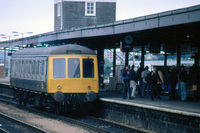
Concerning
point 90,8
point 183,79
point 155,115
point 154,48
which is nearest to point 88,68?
point 183,79

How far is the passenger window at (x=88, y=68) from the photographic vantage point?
16797 mm

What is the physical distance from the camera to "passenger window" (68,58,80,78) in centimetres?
1650

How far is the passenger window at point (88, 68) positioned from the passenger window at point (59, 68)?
953mm

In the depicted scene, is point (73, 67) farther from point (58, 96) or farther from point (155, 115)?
point (155, 115)

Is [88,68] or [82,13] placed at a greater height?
[82,13]

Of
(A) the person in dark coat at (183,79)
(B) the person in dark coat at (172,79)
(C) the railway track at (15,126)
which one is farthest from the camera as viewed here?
(B) the person in dark coat at (172,79)

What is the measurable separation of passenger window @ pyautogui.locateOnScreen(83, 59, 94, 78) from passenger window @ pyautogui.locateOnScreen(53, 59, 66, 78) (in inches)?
37.5

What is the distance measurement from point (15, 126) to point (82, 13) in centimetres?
2439

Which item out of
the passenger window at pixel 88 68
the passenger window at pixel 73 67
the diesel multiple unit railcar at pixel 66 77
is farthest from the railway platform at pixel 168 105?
the passenger window at pixel 73 67

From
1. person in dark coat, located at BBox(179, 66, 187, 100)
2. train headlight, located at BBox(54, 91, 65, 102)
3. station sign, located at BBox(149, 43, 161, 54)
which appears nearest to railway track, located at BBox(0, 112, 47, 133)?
train headlight, located at BBox(54, 91, 65, 102)

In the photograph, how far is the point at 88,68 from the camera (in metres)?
16.9

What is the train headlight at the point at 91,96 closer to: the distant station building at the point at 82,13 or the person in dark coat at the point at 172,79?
the person in dark coat at the point at 172,79

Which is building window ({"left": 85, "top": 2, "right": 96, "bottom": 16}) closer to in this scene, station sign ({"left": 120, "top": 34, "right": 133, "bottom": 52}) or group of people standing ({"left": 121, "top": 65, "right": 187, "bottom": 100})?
station sign ({"left": 120, "top": 34, "right": 133, "bottom": 52})

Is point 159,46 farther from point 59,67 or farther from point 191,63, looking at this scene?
point 59,67
